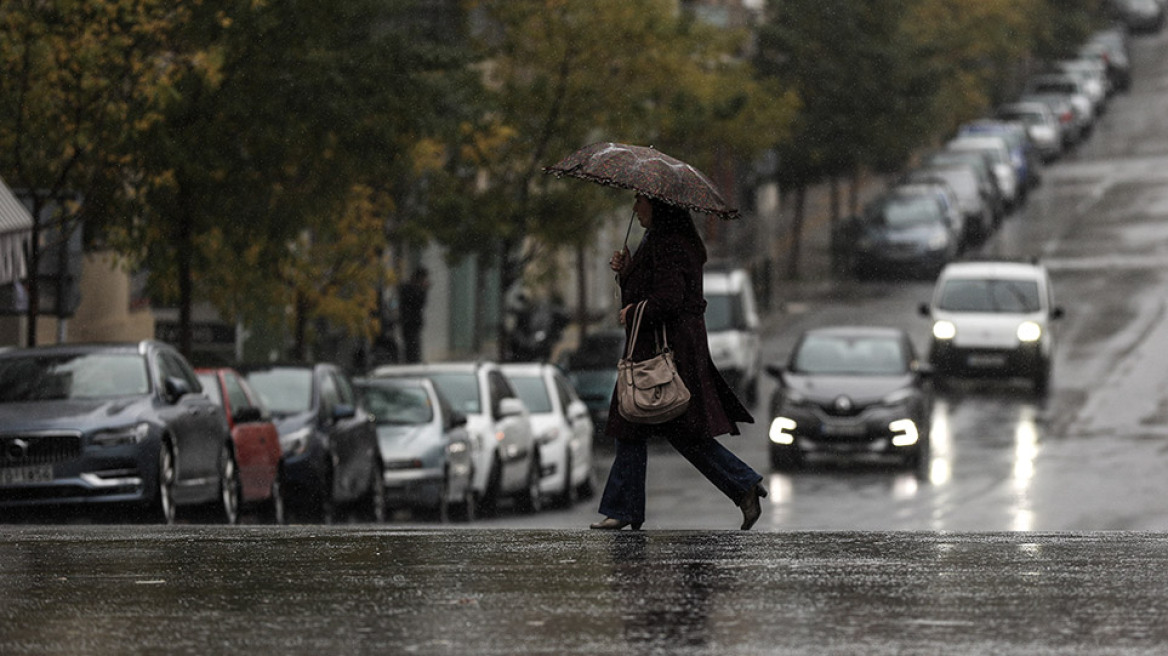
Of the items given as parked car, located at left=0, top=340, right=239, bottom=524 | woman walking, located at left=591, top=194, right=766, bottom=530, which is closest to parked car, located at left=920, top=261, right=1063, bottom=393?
parked car, located at left=0, top=340, right=239, bottom=524

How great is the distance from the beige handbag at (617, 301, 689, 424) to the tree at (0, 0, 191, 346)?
9233 millimetres

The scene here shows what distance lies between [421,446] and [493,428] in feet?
6.23

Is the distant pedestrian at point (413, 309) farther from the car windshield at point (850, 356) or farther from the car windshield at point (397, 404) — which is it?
the car windshield at point (397, 404)

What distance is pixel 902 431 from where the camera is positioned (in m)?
26.9

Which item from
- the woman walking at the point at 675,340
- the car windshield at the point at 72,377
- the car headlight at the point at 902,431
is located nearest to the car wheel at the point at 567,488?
the car headlight at the point at 902,431

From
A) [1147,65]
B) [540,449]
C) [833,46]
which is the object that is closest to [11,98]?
[540,449]

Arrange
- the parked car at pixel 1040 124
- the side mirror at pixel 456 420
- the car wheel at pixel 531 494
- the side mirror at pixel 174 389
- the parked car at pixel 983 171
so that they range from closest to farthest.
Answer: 1. the side mirror at pixel 174 389
2. the side mirror at pixel 456 420
3. the car wheel at pixel 531 494
4. the parked car at pixel 983 171
5. the parked car at pixel 1040 124

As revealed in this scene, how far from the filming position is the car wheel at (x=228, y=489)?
17.4 meters

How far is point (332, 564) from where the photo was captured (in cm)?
977

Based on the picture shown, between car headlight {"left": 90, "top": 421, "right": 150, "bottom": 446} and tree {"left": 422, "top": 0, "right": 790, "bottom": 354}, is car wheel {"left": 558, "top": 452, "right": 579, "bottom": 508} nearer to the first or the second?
tree {"left": 422, "top": 0, "right": 790, "bottom": 354}

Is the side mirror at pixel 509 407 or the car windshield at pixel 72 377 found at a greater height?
the car windshield at pixel 72 377

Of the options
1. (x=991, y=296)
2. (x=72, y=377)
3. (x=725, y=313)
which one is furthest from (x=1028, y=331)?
(x=72, y=377)

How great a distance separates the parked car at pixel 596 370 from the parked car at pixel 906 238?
1751 cm

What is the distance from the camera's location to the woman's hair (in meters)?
10.5
